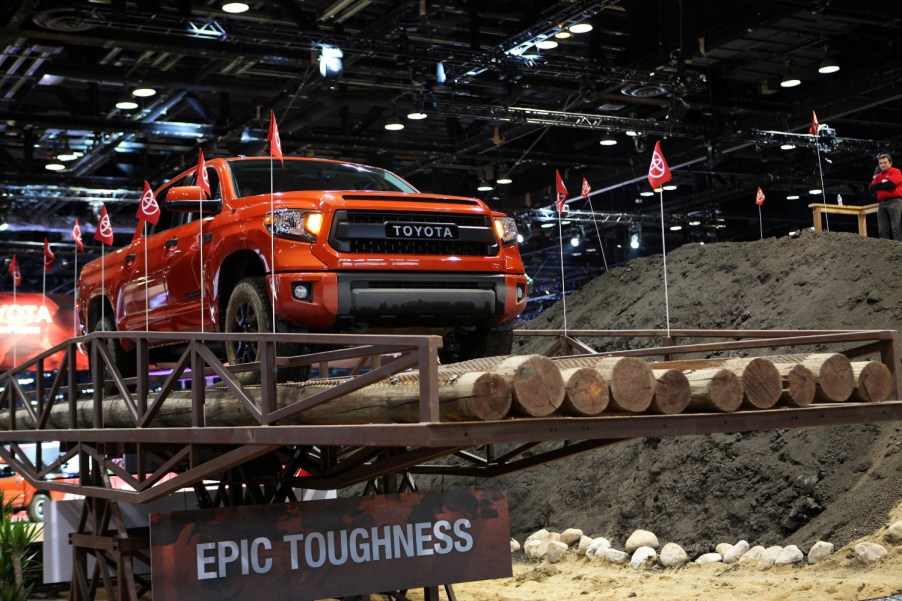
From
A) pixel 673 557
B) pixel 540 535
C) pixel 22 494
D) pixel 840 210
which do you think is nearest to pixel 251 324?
pixel 673 557

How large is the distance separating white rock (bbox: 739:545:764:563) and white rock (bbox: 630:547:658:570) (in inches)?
43.8

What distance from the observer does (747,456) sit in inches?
523

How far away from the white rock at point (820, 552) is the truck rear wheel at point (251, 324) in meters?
6.20

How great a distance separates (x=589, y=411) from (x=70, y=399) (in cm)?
536

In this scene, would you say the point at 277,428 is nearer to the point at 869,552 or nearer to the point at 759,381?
the point at 759,381

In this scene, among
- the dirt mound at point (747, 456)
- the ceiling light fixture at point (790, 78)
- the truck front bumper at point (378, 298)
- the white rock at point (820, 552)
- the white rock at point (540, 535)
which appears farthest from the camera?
the ceiling light fixture at point (790, 78)

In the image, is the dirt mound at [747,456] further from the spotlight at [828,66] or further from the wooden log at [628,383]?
the wooden log at [628,383]

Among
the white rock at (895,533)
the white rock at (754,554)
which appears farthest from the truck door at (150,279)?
the white rock at (895,533)

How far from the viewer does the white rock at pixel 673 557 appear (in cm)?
1252

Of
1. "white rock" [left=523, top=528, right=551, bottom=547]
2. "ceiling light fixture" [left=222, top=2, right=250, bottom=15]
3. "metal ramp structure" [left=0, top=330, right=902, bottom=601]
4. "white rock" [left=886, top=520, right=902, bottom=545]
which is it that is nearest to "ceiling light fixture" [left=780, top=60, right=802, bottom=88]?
"ceiling light fixture" [left=222, top=2, right=250, bottom=15]

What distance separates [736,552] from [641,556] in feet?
3.76

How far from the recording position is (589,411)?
5918mm

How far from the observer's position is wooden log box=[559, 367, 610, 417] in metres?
5.86

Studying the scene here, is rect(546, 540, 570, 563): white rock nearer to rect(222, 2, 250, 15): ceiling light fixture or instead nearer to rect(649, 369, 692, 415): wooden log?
rect(649, 369, 692, 415): wooden log
